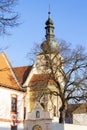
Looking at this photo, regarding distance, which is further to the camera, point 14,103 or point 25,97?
point 25,97

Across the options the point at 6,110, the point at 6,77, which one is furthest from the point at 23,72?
the point at 6,110

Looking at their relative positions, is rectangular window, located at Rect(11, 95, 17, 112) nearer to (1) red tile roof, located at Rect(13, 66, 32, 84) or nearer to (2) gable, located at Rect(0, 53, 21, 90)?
(2) gable, located at Rect(0, 53, 21, 90)

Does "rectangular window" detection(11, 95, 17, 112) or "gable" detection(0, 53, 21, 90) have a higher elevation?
"gable" detection(0, 53, 21, 90)

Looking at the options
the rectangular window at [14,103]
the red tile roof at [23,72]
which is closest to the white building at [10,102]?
the rectangular window at [14,103]

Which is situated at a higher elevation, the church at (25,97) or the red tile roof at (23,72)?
the red tile roof at (23,72)

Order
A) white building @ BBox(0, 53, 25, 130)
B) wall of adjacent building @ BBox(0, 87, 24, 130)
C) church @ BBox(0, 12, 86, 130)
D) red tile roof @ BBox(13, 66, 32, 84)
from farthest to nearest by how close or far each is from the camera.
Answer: red tile roof @ BBox(13, 66, 32, 84), church @ BBox(0, 12, 86, 130), white building @ BBox(0, 53, 25, 130), wall of adjacent building @ BBox(0, 87, 24, 130)

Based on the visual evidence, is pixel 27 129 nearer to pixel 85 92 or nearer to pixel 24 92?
pixel 24 92

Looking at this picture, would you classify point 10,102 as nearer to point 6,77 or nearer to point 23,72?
point 6,77

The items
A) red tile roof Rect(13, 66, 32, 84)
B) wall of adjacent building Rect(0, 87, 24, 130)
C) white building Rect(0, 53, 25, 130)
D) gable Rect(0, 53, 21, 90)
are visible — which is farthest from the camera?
red tile roof Rect(13, 66, 32, 84)

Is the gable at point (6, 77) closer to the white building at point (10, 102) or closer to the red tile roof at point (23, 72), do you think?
the white building at point (10, 102)

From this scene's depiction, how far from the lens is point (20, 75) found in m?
52.3

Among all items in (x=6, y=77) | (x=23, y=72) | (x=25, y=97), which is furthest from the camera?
(x=23, y=72)

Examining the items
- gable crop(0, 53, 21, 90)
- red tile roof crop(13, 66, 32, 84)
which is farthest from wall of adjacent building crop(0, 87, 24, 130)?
red tile roof crop(13, 66, 32, 84)

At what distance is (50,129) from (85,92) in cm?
625
